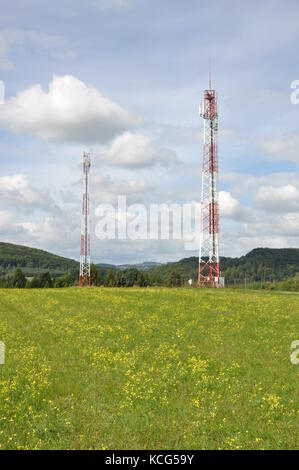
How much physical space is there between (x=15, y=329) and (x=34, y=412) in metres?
15.9

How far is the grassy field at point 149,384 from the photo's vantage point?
11219mm

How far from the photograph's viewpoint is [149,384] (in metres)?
15.4

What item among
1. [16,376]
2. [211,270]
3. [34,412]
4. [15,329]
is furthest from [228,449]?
[211,270]

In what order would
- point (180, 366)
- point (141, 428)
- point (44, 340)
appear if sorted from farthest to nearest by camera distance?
1. point (44, 340)
2. point (180, 366)
3. point (141, 428)

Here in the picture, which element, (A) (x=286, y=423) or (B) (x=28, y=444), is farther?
(A) (x=286, y=423)

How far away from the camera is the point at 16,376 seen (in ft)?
53.2

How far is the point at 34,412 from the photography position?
1283 centimetres

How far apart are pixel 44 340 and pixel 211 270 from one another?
49.2 metres

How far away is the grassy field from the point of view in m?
11.2
